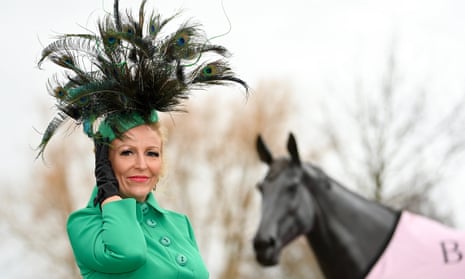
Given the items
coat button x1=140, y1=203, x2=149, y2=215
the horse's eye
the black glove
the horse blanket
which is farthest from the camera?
the horse's eye

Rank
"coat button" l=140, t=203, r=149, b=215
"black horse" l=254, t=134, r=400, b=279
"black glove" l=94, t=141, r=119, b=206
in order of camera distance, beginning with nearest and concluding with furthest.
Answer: "black glove" l=94, t=141, r=119, b=206, "coat button" l=140, t=203, r=149, b=215, "black horse" l=254, t=134, r=400, b=279

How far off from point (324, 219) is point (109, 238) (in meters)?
4.20

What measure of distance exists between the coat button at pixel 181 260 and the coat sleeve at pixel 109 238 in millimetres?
135

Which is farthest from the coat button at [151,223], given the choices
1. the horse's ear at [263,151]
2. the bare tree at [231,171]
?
the bare tree at [231,171]

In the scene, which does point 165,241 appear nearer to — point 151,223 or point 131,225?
point 151,223

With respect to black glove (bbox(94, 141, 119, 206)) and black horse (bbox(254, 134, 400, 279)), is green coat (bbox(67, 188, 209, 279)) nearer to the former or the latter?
black glove (bbox(94, 141, 119, 206))

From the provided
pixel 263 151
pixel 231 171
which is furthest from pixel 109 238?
pixel 231 171

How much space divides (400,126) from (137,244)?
34.9 ft

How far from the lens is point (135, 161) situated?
2.51 metres

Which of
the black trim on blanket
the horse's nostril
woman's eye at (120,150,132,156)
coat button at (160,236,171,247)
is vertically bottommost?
the black trim on blanket

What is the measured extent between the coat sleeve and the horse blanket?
12.2ft

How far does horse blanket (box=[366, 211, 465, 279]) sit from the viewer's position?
5.79m

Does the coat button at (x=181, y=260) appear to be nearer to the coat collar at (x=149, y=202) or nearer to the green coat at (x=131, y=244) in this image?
the green coat at (x=131, y=244)

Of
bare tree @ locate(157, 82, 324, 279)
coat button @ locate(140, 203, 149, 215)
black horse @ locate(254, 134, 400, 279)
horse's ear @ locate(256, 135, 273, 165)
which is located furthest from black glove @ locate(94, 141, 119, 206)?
bare tree @ locate(157, 82, 324, 279)
